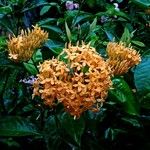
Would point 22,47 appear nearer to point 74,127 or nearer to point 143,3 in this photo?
point 74,127

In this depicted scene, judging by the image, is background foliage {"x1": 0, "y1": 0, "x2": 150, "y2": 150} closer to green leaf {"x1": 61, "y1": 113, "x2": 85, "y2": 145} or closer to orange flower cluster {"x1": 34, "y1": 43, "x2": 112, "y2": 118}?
→ green leaf {"x1": 61, "y1": 113, "x2": 85, "y2": 145}

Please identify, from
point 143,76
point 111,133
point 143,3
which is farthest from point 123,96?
point 143,3

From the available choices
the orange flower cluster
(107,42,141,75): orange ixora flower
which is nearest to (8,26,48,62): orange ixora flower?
the orange flower cluster

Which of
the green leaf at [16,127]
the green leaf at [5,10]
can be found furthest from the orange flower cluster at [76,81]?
the green leaf at [5,10]

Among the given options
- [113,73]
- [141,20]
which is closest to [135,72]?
[113,73]

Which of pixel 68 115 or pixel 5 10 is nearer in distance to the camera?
pixel 68 115
